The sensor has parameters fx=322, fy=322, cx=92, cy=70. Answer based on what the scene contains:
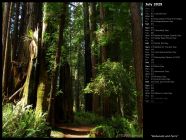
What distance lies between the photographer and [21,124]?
11.0m

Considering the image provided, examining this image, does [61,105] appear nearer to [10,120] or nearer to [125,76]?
[125,76]

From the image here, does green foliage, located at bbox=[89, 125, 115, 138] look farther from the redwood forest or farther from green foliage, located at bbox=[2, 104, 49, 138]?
green foliage, located at bbox=[2, 104, 49, 138]

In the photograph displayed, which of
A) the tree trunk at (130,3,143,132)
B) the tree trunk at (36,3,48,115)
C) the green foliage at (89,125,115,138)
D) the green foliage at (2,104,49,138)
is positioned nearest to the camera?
the green foliage at (2,104,49,138)

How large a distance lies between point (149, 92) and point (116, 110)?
1078cm

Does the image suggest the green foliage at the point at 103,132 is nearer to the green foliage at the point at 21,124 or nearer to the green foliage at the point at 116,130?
the green foliage at the point at 116,130

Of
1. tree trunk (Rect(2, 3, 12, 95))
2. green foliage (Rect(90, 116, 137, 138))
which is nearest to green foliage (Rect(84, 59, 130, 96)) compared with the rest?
green foliage (Rect(90, 116, 137, 138))

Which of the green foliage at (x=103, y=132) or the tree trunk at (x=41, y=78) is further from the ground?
the tree trunk at (x=41, y=78)

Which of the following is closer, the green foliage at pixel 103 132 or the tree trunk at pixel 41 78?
the green foliage at pixel 103 132

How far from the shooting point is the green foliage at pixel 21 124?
1044cm

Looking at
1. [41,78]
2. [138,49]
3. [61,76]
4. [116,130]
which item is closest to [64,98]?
[61,76]

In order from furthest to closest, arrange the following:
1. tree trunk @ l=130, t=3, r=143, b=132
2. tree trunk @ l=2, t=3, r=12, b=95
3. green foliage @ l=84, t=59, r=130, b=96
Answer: tree trunk @ l=2, t=3, r=12, b=95, green foliage @ l=84, t=59, r=130, b=96, tree trunk @ l=130, t=3, r=143, b=132

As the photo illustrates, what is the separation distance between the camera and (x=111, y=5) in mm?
12688

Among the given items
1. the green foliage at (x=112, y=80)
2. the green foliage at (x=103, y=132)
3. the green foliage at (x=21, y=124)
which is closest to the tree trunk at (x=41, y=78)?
the green foliage at (x=21, y=124)

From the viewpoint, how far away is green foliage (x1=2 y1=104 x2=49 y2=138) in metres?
10.4
